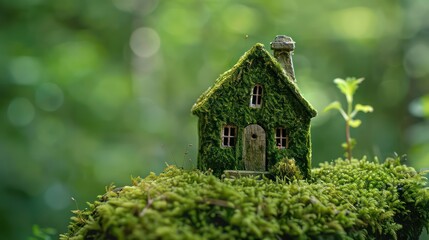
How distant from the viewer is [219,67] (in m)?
11.4

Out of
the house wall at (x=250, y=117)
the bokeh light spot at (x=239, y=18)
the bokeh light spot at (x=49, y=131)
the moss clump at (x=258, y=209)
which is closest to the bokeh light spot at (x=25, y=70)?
the bokeh light spot at (x=49, y=131)

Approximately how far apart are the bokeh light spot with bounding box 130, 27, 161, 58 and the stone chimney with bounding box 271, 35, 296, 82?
769 centimetres

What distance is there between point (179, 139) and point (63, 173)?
3.00 meters

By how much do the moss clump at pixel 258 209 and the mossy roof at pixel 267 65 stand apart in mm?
548

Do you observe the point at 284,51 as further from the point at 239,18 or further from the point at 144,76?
the point at 144,76

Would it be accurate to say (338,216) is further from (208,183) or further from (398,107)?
(398,107)

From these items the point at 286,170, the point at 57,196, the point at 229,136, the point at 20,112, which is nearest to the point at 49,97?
the point at 20,112

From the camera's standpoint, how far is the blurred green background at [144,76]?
9.36m

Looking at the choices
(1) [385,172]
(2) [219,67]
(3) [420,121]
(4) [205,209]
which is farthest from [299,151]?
(2) [219,67]

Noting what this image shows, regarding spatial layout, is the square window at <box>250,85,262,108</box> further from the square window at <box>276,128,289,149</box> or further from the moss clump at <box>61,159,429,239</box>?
the moss clump at <box>61,159,429,239</box>

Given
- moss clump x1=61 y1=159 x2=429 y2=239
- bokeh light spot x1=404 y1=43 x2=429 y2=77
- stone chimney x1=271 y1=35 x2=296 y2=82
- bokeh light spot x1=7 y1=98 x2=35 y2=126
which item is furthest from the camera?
bokeh light spot x1=7 y1=98 x2=35 y2=126

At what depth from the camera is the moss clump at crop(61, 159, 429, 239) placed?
104 inches

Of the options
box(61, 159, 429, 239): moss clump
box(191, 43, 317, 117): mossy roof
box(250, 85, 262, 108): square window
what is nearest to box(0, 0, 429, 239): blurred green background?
box(61, 159, 429, 239): moss clump

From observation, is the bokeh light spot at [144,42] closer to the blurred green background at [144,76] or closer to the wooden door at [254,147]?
the blurred green background at [144,76]
